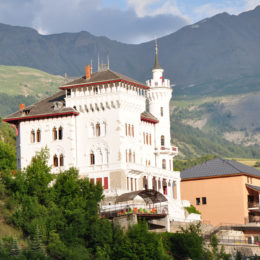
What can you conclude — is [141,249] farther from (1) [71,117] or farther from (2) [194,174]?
(2) [194,174]

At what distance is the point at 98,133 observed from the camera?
89375mm

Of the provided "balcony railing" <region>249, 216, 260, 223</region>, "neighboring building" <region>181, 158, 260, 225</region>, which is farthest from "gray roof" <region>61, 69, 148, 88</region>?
"balcony railing" <region>249, 216, 260, 223</region>

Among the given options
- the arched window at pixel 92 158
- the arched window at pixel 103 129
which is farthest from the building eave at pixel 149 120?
the arched window at pixel 92 158

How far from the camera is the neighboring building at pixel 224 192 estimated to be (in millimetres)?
95562

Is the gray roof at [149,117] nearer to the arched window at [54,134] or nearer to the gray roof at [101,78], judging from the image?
the gray roof at [101,78]

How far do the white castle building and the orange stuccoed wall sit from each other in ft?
20.6

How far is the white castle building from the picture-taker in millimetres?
87688

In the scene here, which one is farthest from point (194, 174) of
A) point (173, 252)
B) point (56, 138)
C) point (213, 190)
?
point (173, 252)

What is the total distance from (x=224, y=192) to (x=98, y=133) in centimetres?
1941

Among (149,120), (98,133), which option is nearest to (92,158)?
(98,133)

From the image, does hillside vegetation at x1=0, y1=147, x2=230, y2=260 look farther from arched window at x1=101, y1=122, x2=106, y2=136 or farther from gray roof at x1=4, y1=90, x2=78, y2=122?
gray roof at x1=4, y1=90, x2=78, y2=122

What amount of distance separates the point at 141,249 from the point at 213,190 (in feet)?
106

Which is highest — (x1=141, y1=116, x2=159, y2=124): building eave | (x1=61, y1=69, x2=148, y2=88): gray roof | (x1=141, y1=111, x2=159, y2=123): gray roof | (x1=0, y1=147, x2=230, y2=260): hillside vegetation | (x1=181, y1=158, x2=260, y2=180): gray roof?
(x1=61, y1=69, x2=148, y2=88): gray roof

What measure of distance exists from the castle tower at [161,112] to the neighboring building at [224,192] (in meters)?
4.88
